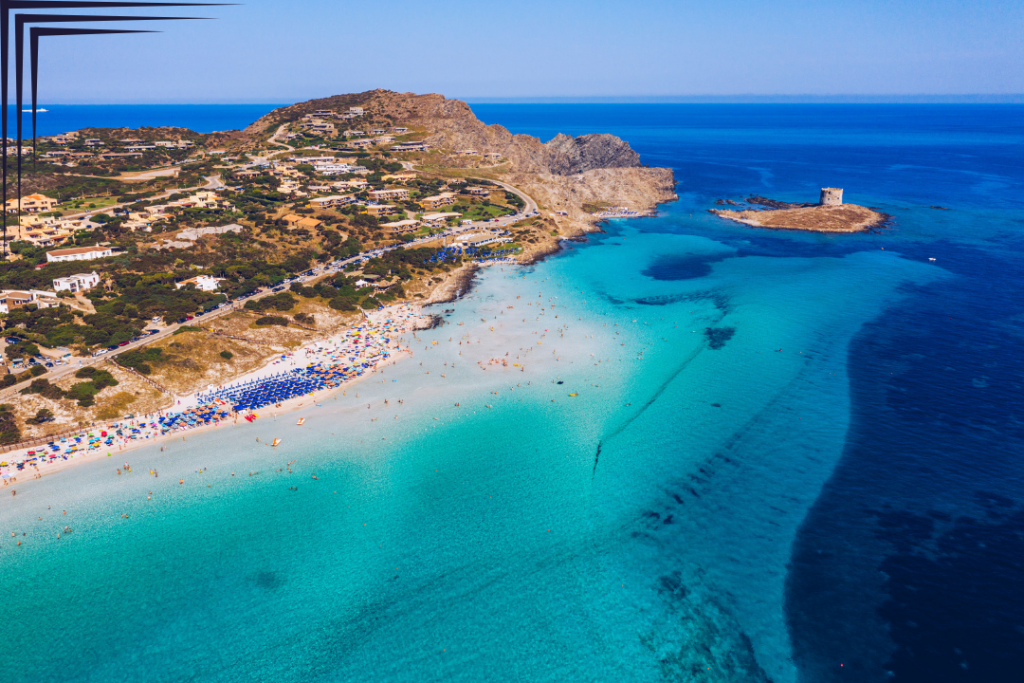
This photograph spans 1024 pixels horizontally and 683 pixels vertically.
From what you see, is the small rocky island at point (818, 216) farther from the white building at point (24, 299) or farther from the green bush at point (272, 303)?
the white building at point (24, 299)

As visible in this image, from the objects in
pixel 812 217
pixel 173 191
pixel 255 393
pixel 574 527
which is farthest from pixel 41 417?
pixel 812 217

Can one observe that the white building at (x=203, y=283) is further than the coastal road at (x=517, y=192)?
No

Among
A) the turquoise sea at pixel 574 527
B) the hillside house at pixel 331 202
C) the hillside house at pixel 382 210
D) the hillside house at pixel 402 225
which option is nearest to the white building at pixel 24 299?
the turquoise sea at pixel 574 527

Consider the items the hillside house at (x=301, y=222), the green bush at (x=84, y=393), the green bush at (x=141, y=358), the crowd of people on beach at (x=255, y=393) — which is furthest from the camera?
the hillside house at (x=301, y=222)

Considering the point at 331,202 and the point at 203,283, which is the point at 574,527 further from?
the point at 331,202

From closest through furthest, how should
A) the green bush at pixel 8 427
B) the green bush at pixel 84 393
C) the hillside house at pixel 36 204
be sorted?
the green bush at pixel 8 427, the green bush at pixel 84 393, the hillside house at pixel 36 204

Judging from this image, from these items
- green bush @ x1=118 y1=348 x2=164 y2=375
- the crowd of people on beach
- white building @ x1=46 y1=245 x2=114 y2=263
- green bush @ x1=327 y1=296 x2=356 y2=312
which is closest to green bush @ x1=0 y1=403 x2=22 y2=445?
the crowd of people on beach

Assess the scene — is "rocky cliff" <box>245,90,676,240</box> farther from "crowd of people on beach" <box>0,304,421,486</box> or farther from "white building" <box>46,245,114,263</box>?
"white building" <box>46,245,114,263</box>
